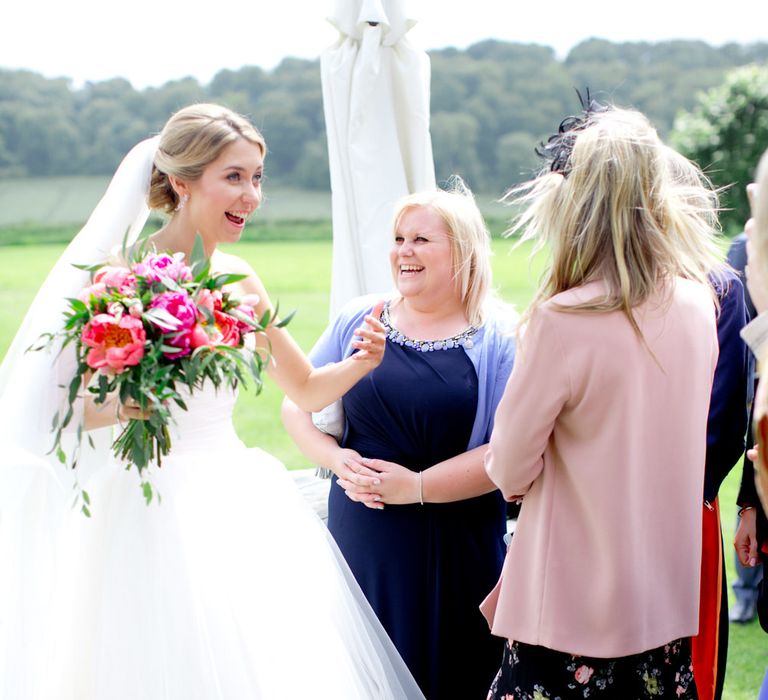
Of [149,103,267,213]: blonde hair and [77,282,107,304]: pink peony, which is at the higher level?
[149,103,267,213]: blonde hair

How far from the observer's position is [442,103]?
36.2 m

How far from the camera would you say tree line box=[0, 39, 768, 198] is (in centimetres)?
2984

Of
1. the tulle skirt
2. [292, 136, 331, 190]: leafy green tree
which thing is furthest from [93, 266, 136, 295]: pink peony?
[292, 136, 331, 190]: leafy green tree

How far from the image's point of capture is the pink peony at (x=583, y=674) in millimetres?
2107

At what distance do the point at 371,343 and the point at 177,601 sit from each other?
0.90 m

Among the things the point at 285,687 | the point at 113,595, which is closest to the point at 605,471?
the point at 285,687

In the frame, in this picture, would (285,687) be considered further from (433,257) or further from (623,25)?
(623,25)

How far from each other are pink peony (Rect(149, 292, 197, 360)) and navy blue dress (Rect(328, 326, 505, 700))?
828 millimetres

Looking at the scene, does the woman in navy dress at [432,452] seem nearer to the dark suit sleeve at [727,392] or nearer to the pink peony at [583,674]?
the dark suit sleeve at [727,392]

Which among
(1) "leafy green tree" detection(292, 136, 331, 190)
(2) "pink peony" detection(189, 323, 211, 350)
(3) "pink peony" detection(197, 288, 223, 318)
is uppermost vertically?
(1) "leafy green tree" detection(292, 136, 331, 190)

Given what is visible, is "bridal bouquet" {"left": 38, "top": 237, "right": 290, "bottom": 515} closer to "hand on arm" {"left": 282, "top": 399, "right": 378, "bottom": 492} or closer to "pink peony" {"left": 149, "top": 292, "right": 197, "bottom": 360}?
"pink peony" {"left": 149, "top": 292, "right": 197, "bottom": 360}

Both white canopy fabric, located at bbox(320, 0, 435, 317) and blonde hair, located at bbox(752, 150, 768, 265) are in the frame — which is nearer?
blonde hair, located at bbox(752, 150, 768, 265)

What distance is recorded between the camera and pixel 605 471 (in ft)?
6.67

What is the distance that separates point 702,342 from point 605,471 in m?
0.39
